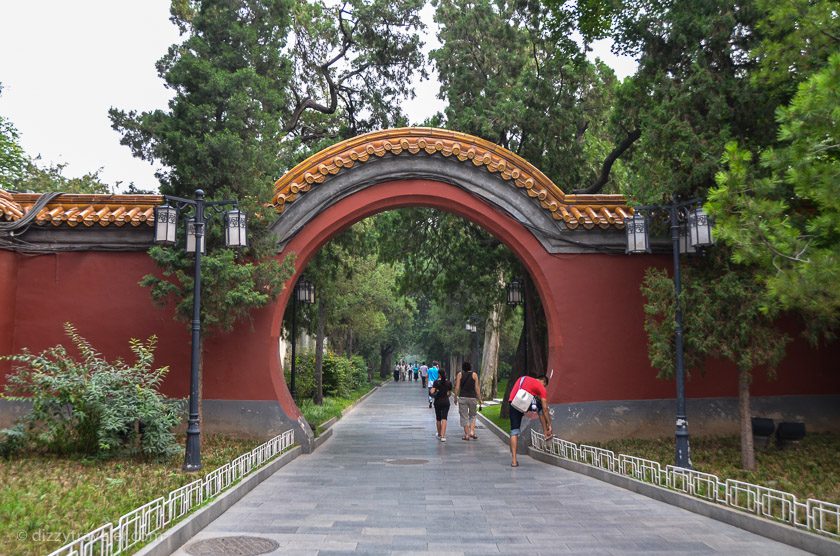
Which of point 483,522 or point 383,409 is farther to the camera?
point 383,409

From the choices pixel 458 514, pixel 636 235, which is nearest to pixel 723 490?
pixel 458 514

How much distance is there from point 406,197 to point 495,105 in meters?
4.58

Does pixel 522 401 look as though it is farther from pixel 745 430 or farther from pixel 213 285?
pixel 213 285

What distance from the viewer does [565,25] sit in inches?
590

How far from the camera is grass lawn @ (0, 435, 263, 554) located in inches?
248

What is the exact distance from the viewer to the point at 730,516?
25.1ft

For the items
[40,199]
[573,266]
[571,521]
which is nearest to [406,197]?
[573,266]

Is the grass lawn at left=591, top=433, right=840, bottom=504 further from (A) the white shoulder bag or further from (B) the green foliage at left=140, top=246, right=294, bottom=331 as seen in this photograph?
(B) the green foliage at left=140, top=246, right=294, bottom=331

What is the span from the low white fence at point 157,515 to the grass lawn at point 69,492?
32 cm

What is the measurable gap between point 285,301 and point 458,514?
7.33 meters

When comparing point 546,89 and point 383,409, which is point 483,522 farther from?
point 383,409

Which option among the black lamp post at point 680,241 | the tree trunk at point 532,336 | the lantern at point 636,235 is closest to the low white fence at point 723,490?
the black lamp post at point 680,241

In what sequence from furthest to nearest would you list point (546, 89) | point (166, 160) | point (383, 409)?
point (383, 409) < point (546, 89) < point (166, 160)

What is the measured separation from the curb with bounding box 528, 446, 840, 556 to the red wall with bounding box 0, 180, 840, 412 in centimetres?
361
